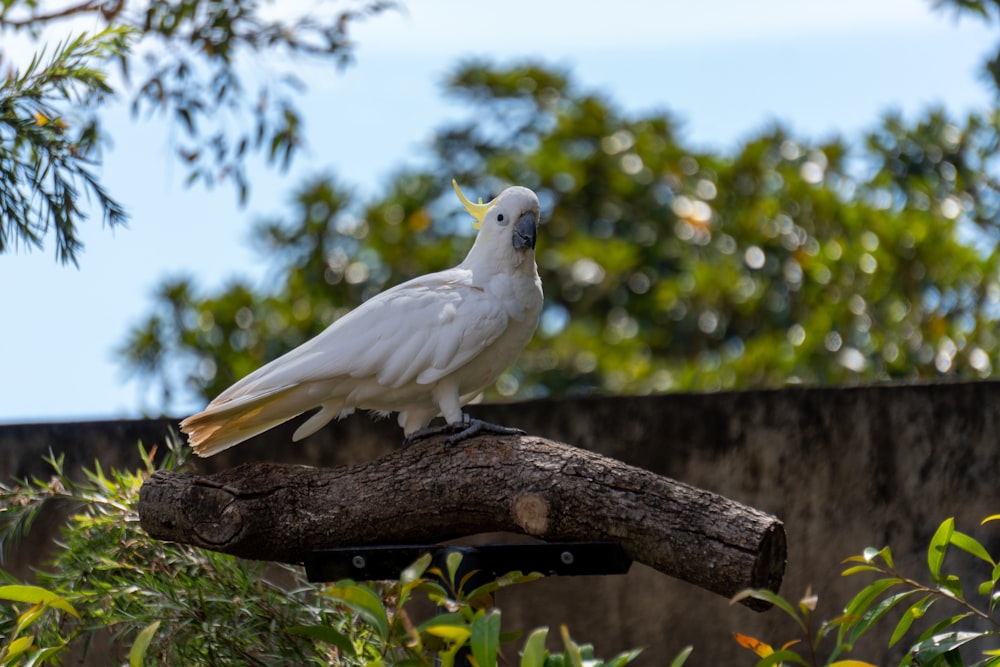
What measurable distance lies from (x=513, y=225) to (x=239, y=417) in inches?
33.6

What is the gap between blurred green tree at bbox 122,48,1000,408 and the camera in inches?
248

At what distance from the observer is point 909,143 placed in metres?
7.28

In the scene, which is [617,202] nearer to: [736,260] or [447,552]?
[736,260]

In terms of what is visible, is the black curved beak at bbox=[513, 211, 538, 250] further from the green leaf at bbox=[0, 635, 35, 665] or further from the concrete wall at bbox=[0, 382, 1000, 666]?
the green leaf at bbox=[0, 635, 35, 665]

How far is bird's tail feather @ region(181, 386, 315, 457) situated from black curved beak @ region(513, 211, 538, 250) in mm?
667

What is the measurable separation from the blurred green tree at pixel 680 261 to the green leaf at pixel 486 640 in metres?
3.88

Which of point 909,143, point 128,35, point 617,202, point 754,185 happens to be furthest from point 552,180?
point 128,35

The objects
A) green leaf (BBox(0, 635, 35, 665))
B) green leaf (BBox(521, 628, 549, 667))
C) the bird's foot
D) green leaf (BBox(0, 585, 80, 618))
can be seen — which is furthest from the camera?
the bird's foot

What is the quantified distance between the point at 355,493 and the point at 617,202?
5359mm

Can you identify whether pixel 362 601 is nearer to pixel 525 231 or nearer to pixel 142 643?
pixel 142 643

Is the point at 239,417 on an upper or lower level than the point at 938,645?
upper

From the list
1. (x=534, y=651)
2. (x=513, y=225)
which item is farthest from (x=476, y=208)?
(x=534, y=651)

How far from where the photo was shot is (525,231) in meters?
3.09

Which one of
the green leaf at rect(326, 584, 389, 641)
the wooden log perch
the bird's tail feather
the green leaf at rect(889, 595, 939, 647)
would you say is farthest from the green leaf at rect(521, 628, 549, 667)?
the bird's tail feather
